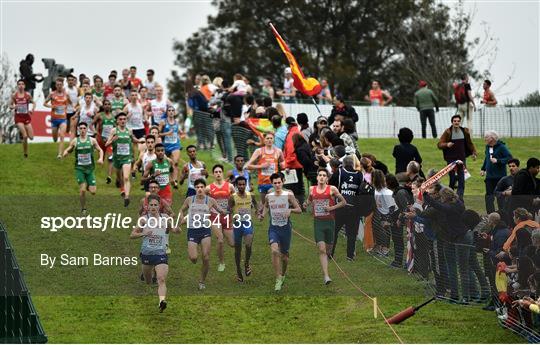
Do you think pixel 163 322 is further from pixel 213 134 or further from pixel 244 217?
pixel 213 134

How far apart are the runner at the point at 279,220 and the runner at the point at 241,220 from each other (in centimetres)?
56

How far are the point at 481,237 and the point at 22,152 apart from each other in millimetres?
18000

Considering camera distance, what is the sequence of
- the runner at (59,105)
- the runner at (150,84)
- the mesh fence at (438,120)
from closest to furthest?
the runner at (59,105) < the runner at (150,84) < the mesh fence at (438,120)

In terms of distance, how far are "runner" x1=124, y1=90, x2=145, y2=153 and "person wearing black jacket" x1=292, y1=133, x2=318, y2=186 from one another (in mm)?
5225

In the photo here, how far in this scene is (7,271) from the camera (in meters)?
24.3

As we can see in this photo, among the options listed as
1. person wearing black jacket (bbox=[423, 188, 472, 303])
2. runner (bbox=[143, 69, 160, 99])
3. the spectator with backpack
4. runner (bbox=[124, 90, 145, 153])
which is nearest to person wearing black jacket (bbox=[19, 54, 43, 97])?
runner (bbox=[143, 69, 160, 99])

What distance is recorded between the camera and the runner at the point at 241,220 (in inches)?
1064

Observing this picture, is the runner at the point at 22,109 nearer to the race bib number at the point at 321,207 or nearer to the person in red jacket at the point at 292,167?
the person in red jacket at the point at 292,167

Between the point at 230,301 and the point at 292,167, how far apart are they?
202 inches

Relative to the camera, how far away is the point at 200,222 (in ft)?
86.8

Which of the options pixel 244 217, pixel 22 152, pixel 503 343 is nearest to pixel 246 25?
pixel 22 152

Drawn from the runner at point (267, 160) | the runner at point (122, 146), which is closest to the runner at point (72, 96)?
the runner at point (122, 146)

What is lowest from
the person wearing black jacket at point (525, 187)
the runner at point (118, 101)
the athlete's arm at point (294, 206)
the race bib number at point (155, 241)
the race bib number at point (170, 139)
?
the race bib number at point (155, 241)

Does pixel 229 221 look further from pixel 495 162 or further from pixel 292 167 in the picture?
pixel 495 162
